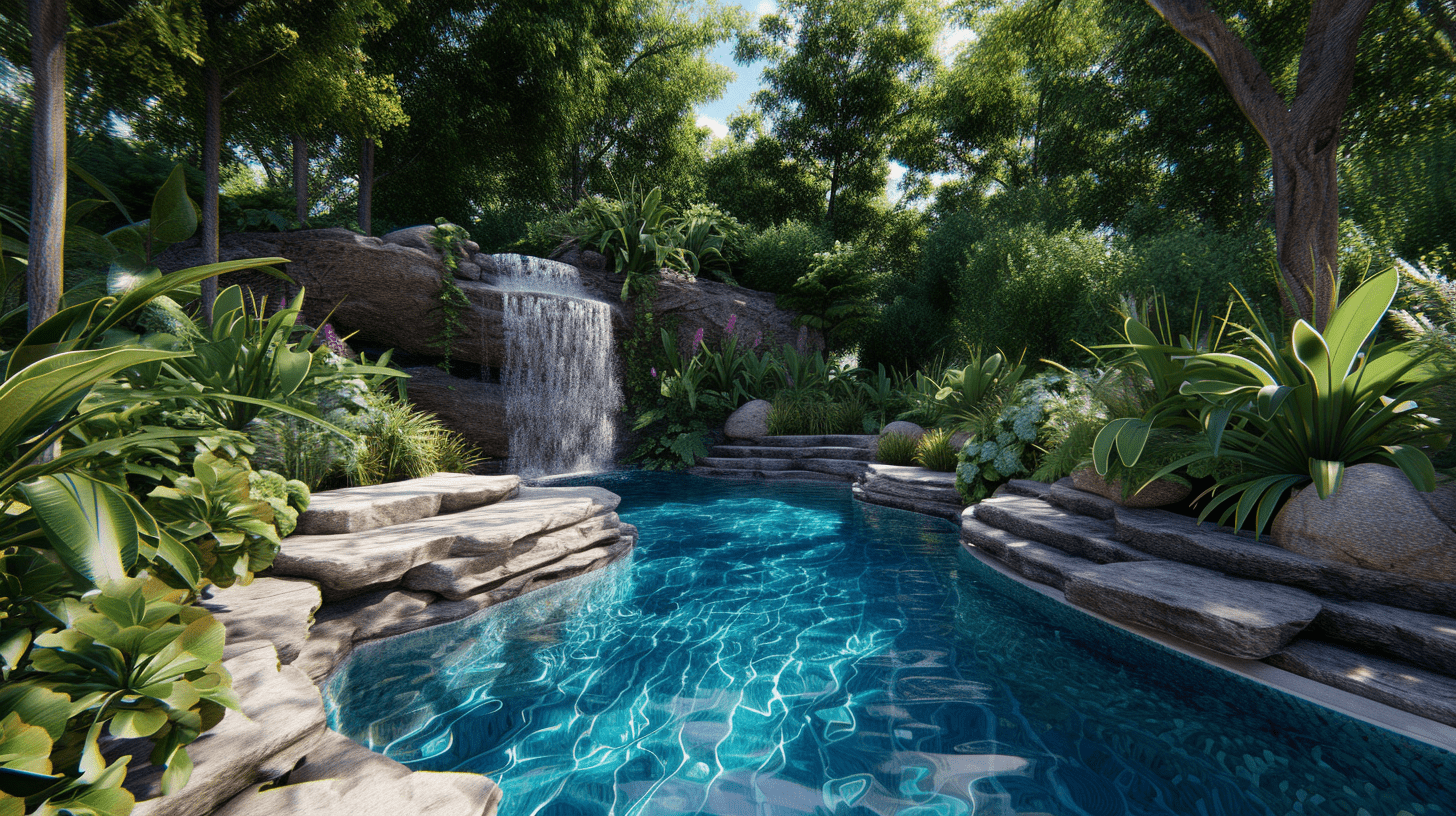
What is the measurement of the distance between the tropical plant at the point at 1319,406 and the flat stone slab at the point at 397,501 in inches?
161

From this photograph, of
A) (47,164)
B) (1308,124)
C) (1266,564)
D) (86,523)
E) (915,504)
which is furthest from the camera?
(915,504)

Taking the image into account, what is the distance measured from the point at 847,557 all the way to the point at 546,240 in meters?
8.64

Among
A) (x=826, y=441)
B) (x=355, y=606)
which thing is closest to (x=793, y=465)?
(x=826, y=441)

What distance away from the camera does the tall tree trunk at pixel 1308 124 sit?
17.2 ft

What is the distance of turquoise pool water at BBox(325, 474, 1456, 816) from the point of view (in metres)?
1.65

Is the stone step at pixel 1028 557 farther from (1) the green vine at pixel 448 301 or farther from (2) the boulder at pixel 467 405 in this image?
(1) the green vine at pixel 448 301

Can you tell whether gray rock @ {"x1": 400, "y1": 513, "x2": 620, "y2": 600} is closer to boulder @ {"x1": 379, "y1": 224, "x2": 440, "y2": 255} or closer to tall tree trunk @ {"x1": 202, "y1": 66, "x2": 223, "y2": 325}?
tall tree trunk @ {"x1": 202, "y1": 66, "x2": 223, "y2": 325}

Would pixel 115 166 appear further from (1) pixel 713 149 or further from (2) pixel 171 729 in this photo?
(1) pixel 713 149

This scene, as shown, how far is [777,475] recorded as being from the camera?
7.73 meters

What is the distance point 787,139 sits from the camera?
53.0 feet

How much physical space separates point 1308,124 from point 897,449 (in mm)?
5150

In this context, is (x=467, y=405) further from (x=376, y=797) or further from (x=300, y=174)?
(x=376, y=797)

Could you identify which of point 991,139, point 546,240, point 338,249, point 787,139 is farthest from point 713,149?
point 338,249

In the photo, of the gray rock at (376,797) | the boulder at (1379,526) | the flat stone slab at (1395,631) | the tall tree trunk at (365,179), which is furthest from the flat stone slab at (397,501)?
the tall tree trunk at (365,179)
